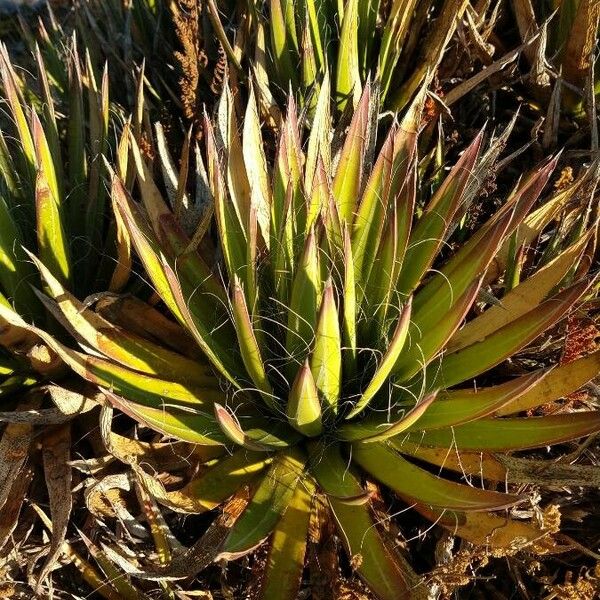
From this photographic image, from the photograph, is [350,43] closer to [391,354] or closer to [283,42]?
[283,42]

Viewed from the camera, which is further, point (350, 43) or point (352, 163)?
point (350, 43)

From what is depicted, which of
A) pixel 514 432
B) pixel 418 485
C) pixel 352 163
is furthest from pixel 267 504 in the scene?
pixel 352 163

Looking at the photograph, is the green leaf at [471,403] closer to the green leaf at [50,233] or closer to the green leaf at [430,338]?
the green leaf at [430,338]

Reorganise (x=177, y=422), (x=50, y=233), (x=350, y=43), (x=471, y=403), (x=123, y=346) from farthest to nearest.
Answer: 1. (x=350, y=43)
2. (x=50, y=233)
3. (x=123, y=346)
4. (x=177, y=422)
5. (x=471, y=403)

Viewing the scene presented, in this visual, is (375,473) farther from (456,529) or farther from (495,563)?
(495,563)

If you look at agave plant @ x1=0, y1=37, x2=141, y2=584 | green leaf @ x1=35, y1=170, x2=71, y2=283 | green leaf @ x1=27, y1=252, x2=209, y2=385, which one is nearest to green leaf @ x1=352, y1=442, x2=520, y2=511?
green leaf @ x1=27, y1=252, x2=209, y2=385

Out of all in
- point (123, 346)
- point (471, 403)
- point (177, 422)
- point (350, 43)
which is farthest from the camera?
point (350, 43)

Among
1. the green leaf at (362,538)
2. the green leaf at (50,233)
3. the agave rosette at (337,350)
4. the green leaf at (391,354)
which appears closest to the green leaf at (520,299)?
the agave rosette at (337,350)

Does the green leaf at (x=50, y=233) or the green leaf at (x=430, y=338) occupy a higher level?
the green leaf at (x=50, y=233)

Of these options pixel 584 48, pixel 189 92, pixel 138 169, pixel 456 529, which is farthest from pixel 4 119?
pixel 456 529
